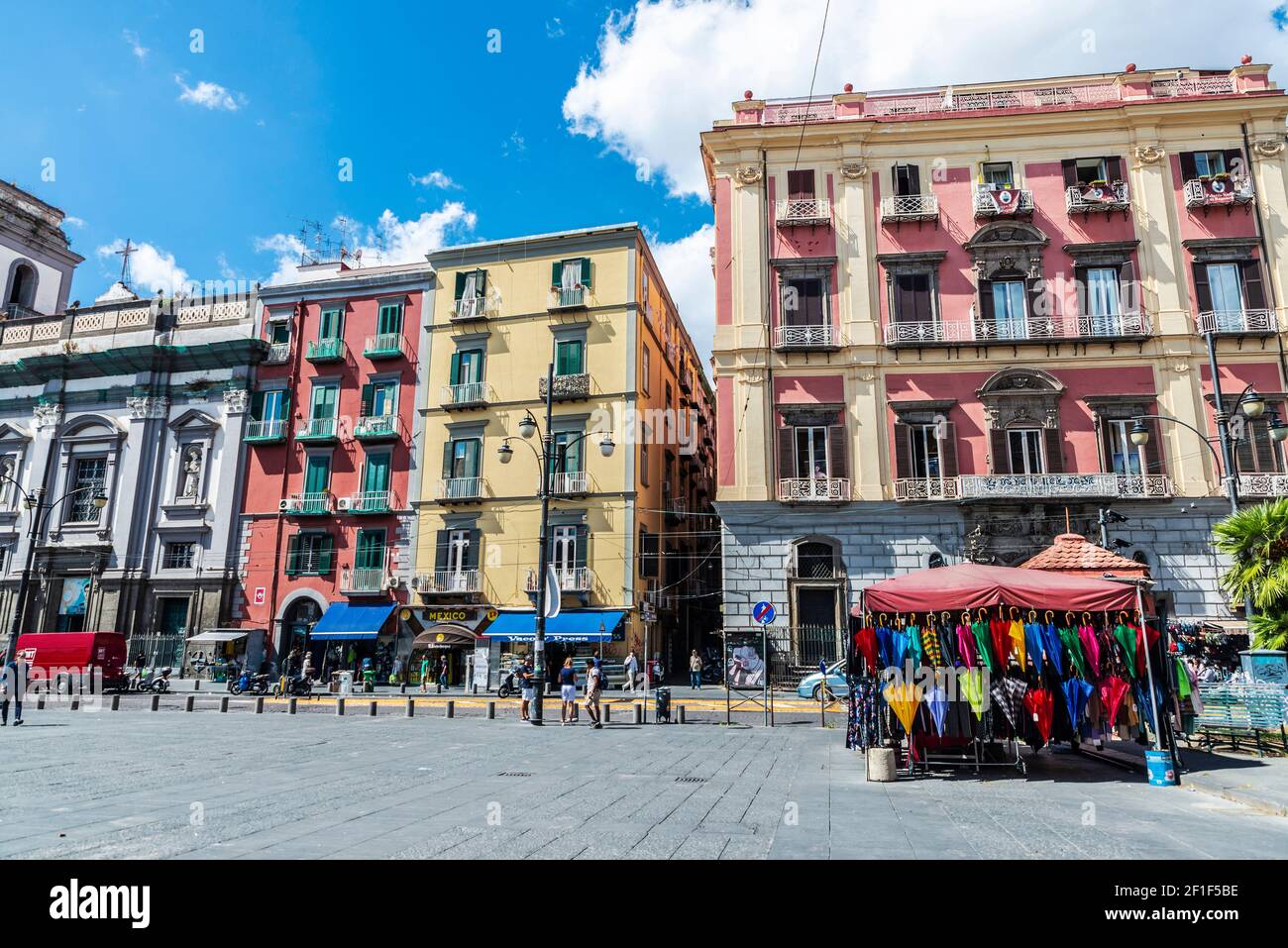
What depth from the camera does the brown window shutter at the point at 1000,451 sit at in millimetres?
26453

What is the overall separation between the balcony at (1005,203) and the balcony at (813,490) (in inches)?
435

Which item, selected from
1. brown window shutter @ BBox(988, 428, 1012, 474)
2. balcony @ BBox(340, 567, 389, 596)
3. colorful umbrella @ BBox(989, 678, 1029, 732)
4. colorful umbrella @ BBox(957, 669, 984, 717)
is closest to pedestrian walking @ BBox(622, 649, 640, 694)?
balcony @ BBox(340, 567, 389, 596)

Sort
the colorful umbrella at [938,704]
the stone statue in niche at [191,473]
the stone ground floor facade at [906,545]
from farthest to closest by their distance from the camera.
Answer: the stone statue in niche at [191,473], the stone ground floor facade at [906,545], the colorful umbrella at [938,704]

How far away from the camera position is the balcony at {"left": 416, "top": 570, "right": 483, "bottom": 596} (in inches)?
1236

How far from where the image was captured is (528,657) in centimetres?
2852

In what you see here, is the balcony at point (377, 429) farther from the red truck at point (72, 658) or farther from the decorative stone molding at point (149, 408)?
the red truck at point (72, 658)

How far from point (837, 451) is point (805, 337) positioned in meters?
4.20

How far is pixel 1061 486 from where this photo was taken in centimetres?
2555

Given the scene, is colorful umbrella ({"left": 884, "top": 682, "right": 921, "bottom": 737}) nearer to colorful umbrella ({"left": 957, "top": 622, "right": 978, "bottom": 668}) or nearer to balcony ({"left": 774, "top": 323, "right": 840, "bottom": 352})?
colorful umbrella ({"left": 957, "top": 622, "right": 978, "bottom": 668})

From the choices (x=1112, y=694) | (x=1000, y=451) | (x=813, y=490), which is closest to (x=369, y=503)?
(x=813, y=490)

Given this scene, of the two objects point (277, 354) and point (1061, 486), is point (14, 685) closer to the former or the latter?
point (277, 354)

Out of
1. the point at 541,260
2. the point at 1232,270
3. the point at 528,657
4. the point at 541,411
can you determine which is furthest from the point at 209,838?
the point at 1232,270

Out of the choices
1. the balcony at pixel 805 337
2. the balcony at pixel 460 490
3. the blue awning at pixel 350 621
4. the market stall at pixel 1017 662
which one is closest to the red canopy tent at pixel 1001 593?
the market stall at pixel 1017 662

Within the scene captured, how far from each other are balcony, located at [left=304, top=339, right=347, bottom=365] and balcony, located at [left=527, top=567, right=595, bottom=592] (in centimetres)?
1392
